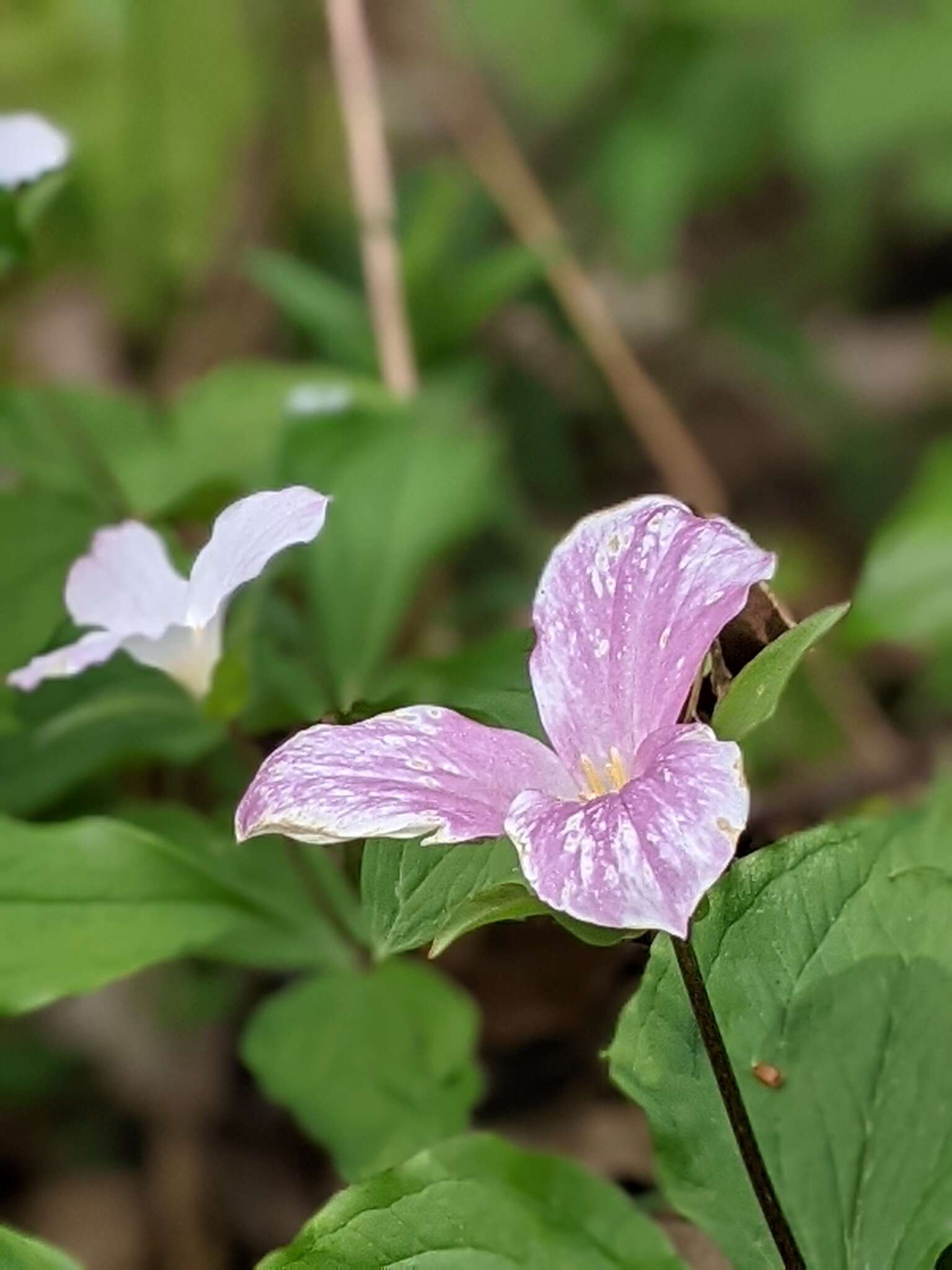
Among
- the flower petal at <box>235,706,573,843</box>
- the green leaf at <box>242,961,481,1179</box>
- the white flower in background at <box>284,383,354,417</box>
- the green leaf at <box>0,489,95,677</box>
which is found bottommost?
the green leaf at <box>242,961,481,1179</box>

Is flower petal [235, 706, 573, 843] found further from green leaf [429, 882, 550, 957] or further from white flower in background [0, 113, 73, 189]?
white flower in background [0, 113, 73, 189]

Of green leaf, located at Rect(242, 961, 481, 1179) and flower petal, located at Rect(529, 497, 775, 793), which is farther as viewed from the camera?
green leaf, located at Rect(242, 961, 481, 1179)

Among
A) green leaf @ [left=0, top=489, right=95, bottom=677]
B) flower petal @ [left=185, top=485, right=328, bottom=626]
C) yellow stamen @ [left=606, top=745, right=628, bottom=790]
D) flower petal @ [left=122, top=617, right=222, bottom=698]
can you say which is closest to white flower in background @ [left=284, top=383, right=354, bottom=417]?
green leaf @ [left=0, top=489, right=95, bottom=677]

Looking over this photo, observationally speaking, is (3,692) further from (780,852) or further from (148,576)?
(780,852)

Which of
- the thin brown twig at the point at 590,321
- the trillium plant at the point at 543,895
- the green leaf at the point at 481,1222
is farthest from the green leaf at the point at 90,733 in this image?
the thin brown twig at the point at 590,321

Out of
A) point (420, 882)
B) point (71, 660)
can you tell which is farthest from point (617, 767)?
point (71, 660)

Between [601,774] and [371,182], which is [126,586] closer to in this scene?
[601,774]
